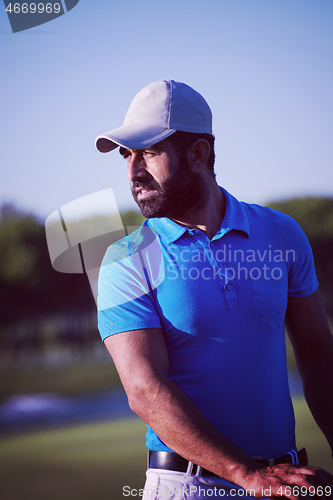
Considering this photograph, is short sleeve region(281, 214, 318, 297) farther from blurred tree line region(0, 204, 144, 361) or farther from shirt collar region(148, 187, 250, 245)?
blurred tree line region(0, 204, 144, 361)

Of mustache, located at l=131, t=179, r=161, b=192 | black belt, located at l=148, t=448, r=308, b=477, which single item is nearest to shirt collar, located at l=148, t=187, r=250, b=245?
mustache, located at l=131, t=179, r=161, b=192

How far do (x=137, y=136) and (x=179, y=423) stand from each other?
0.87 meters

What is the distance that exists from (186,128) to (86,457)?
25.5 feet

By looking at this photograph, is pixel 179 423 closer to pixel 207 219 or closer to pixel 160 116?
pixel 207 219

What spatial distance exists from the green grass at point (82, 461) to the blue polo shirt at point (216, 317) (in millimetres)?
4224

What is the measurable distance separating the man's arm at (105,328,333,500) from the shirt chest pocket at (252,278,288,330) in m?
0.33

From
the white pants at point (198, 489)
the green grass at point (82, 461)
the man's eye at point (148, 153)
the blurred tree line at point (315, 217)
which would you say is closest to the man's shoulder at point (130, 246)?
the man's eye at point (148, 153)

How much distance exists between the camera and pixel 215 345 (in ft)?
4.52

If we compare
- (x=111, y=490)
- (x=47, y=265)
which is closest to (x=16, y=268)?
(x=47, y=265)

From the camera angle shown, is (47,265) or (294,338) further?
(47,265)

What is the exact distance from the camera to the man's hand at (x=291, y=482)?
1139mm

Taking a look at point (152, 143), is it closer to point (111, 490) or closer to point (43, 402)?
point (111, 490)

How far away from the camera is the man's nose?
60.2 inches

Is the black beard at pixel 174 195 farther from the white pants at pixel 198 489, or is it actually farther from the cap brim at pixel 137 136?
the white pants at pixel 198 489
